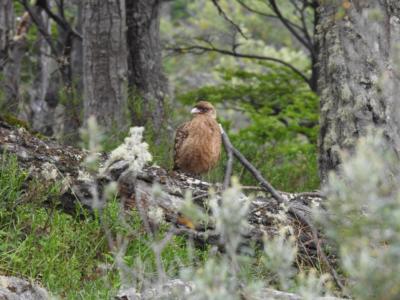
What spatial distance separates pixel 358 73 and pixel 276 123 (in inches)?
244

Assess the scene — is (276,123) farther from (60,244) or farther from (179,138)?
(60,244)

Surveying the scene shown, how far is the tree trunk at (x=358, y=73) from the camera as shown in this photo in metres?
6.24

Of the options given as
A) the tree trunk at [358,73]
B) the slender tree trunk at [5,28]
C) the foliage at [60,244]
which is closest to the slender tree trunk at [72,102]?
the slender tree trunk at [5,28]

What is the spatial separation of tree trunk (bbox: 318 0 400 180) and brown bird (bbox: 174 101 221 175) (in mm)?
2276

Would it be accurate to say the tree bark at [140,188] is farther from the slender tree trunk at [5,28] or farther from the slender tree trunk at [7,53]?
the slender tree trunk at [5,28]

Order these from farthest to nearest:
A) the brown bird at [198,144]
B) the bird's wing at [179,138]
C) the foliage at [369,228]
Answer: the bird's wing at [179,138], the brown bird at [198,144], the foliage at [369,228]

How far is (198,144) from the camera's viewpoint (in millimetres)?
8625

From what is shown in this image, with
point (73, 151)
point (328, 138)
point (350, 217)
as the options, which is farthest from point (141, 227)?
point (350, 217)

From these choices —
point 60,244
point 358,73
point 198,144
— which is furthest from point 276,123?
point 60,244

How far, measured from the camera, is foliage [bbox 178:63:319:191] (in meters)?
10.6

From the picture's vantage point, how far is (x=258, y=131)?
1235 centimetres

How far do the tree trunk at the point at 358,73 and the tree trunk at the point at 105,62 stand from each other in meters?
3.55

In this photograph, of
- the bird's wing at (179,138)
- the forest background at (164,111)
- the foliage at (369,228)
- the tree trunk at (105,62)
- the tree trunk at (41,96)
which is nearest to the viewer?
the foliage at (369,228)

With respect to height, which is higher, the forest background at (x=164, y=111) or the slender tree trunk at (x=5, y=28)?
the slender tree trunk at (x=5, y=28)
